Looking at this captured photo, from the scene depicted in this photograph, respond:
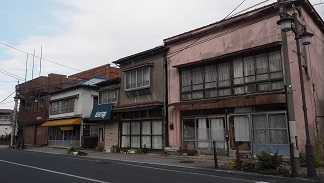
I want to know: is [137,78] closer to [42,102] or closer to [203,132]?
[203,132]

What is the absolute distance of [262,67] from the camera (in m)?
16.5

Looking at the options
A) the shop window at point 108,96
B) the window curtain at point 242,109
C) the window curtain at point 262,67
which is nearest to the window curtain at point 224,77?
the window curtain at point 242,109

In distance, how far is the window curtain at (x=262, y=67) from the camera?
16.3 metres

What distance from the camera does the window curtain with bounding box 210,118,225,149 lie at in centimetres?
1800

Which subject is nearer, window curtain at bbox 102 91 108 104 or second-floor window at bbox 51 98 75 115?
window curtain at bbox 102 91 108 104

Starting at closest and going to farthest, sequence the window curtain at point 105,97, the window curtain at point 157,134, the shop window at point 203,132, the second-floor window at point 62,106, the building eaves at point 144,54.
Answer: the shop window at point 203,132 < the window curtain at point 157,134 < the building eaves at point 144,54 < the window curtain at point 105,97 < the second-floor window at point 62,106

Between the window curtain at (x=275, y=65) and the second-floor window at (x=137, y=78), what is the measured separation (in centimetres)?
1024

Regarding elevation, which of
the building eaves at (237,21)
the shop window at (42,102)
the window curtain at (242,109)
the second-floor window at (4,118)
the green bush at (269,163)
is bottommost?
the green bush at (269,163)

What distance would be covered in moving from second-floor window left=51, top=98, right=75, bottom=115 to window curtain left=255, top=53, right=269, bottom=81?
23695 millimetres

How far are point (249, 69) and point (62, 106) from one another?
2619 centimetres

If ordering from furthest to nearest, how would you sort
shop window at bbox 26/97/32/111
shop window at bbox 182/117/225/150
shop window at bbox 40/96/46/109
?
1. shop window at bbox 26/97/32/111
2. shop window at bbox 40/96/46/109
3. shop window at bbox 182/117/225/150

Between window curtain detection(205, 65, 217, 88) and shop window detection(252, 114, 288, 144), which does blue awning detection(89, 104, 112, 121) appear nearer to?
window curtain detection(205, 65, 217, 88)

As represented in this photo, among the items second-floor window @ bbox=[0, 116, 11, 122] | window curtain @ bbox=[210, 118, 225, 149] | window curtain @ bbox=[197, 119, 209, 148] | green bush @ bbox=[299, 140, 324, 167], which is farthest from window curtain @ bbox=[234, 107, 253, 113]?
second-floor window @ bbox=[0, 116, 11, 122]

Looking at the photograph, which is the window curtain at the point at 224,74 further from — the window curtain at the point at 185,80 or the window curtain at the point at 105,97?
the window curtain at the point at 105,97
